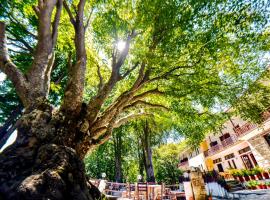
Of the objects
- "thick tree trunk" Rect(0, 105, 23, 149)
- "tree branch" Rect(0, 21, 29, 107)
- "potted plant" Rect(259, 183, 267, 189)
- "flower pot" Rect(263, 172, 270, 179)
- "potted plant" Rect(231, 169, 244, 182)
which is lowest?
"potted plant" Rect(259, 183, 267, 189)

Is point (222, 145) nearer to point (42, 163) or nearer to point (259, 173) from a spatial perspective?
point (259, 173)

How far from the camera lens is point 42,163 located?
3.13 meters

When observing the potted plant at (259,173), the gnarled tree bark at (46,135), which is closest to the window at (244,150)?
the potted plant at (259,173)

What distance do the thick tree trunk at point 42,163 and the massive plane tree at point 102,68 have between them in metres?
0.02

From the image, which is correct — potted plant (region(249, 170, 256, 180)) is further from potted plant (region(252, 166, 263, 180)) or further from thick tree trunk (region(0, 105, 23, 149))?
thick tree trunk (region(0, 105, 23, 149))

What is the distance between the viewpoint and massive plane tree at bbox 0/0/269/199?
316 centimetres

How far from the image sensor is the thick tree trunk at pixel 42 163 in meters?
2.56

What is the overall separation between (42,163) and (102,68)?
8.49m

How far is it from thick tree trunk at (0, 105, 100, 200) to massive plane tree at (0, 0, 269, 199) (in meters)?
0.02

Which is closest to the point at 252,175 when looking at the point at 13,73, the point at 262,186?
the point at 262,186

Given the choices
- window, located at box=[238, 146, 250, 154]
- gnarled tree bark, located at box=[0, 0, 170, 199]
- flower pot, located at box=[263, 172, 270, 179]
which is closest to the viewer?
gnarled tree bark, located at box=[0, 0, 170, 199]

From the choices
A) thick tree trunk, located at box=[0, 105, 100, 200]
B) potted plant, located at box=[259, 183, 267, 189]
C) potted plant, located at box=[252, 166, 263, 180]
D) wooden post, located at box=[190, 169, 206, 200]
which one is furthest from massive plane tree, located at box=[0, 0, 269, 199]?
potted plant, located at box=[252, 166, 263, 180]

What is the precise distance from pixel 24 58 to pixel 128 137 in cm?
2379

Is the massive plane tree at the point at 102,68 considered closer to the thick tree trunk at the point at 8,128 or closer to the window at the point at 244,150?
the thick tree trunk at the point at 8,128
